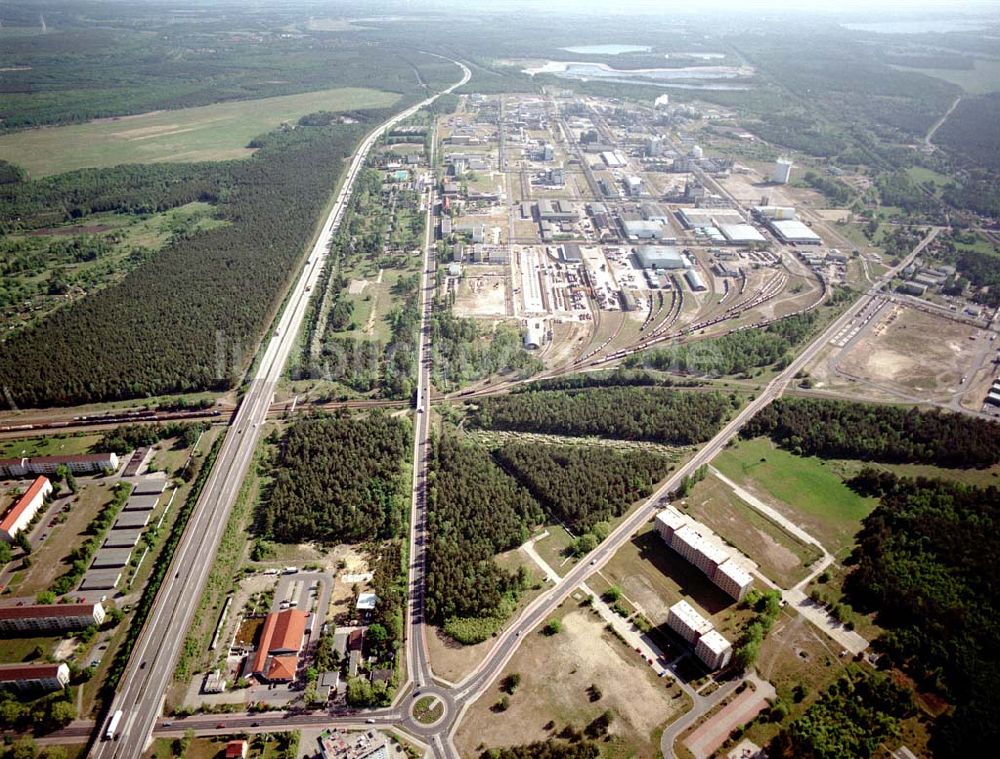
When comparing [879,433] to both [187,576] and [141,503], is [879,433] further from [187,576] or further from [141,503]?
[141,503]

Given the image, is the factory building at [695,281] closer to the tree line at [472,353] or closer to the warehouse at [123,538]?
the tree line at [472,353]

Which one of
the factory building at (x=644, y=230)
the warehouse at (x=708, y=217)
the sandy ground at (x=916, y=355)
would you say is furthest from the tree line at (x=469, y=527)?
the warehouse at (x=708, y=217)

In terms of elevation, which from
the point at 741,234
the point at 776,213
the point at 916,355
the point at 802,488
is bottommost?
the point at 802,488

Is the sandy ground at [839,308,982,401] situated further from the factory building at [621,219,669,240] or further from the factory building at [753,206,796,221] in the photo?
the factory building at [621,219,669,240]

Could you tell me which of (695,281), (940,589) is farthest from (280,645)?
(695,281)

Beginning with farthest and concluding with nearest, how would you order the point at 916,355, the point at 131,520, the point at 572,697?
the point at 916,355, the point at 131,520, the point at 572,697

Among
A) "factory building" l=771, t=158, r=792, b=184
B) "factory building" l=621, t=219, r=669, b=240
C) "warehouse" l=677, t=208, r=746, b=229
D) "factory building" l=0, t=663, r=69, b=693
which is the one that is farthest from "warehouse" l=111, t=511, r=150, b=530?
"factory building" l=771, t=158, r=792, b=184
